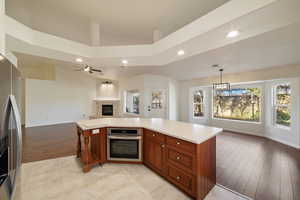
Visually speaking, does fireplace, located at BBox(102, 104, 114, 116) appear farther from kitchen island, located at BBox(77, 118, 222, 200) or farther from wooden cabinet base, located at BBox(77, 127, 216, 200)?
wooden cabinet base, located at BBox(77, 127, 216, 200)

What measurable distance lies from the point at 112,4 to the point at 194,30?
6.18 ft

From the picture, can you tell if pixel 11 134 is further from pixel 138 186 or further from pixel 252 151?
pixel 252 151

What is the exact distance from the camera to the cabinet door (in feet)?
7.18

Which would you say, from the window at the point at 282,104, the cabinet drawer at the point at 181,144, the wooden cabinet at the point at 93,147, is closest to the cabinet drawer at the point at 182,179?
the cabinet drawer at the point at 181,144

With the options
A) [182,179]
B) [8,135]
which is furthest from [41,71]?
[182,179]

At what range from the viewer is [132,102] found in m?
7.20

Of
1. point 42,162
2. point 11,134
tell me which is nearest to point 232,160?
point 11,134

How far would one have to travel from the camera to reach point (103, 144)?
8.52 feet

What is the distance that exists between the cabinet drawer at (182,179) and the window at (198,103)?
502 centimetres

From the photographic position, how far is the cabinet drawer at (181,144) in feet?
5.58

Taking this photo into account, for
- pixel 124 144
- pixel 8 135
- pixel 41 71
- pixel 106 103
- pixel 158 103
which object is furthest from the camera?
pixel 106 103

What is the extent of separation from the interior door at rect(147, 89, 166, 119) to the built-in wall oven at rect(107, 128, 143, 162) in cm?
363

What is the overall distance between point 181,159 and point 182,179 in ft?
1.00

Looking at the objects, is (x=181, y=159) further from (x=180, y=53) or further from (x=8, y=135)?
(x=180, y=53)
